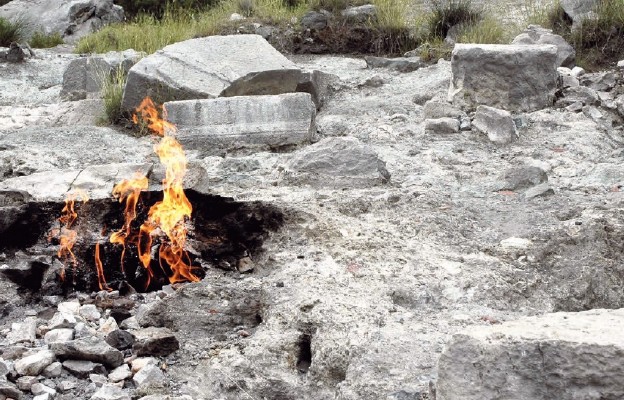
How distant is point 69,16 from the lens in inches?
476

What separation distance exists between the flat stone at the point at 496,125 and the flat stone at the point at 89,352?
11.2 feet

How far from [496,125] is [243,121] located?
6.00 feet

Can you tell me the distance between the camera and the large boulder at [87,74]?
7109 mm

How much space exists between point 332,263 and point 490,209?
1148 millimetres

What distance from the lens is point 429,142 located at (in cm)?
556

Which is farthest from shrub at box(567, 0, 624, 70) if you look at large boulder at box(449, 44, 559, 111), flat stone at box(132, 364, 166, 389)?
flat stone at box(132, 364, 166, 389)

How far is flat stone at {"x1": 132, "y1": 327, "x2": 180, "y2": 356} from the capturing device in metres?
3.15

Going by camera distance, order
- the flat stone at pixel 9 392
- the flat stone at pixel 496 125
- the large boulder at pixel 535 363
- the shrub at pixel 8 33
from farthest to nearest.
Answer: the shrub at pixel 8 33, the flat stone at pixel 496 125, the flat stone at pixel 9 392, the large boulder at pixel 535 363

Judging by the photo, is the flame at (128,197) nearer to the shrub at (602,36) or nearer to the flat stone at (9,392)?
the flat stone at (9,392)

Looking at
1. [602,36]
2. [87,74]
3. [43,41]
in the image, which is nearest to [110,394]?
[87,74]

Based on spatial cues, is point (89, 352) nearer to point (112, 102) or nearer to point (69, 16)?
point (112, 102)

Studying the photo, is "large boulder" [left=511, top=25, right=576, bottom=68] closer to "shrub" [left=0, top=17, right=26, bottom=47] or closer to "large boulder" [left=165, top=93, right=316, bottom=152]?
"large boulder" [left=165, top=93, right=316, bottom=152]

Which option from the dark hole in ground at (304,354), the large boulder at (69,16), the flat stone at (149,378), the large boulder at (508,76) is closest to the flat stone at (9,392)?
the flat stone at (149,378)

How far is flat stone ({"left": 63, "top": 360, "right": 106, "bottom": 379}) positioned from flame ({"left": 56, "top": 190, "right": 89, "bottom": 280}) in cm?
103
